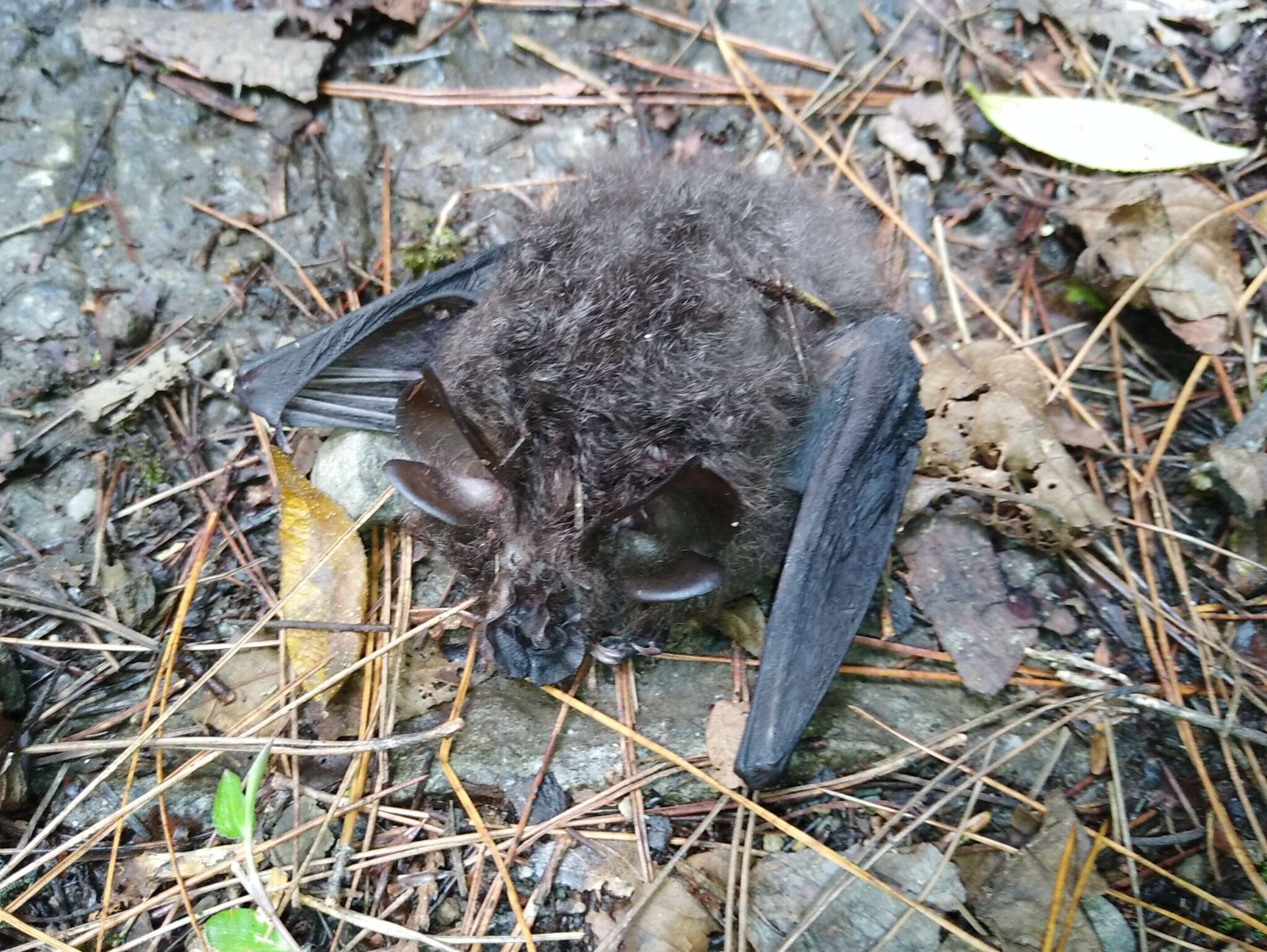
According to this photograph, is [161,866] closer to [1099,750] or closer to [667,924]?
[667,924]

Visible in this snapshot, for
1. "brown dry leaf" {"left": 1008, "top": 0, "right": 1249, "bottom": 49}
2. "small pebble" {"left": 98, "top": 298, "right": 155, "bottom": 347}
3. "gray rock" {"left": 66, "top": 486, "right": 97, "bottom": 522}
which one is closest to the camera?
"gray rock" {"left": 66, "top": 486, "right": 97, "bottom": 522}

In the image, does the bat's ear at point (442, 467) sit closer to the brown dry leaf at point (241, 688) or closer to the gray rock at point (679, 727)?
the gray rock at point (679, 727)

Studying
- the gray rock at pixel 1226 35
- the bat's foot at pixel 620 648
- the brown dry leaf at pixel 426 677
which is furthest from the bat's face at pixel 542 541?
the gray rock at pixel 1226 35

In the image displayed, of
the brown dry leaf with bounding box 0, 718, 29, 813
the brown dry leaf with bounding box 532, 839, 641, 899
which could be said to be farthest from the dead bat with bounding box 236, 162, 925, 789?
the brown dry leaf with bounding box 0, 718, 29, 813

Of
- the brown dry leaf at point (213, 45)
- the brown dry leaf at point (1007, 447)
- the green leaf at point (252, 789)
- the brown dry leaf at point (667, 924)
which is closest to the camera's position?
the green leaf at point (252, 789)

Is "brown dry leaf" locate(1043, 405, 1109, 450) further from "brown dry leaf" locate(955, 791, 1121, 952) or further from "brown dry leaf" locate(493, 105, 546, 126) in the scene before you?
"brown dry leaf" locate(493, 105, 546, 126)

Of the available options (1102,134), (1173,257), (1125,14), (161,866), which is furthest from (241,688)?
(1125,14)
